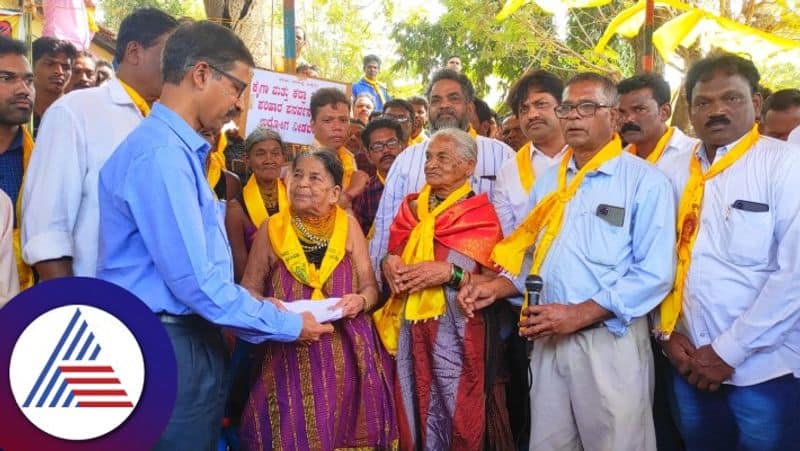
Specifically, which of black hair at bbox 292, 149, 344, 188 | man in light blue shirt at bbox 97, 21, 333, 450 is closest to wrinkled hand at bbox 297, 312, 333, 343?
man in light blue shirt at bbox 97, 21, 333, 450

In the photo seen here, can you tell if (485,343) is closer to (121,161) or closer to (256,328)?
(256,328)

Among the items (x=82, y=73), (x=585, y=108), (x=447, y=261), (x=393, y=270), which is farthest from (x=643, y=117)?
(x=82, y=73)

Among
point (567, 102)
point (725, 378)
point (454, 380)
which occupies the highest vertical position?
point (567, 102)

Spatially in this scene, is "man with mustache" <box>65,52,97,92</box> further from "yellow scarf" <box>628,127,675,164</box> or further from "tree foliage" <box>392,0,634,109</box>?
"tree foliage" <box>392,0,634,109</box>

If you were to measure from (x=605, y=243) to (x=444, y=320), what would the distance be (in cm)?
96

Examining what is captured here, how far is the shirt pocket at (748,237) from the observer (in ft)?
9.61

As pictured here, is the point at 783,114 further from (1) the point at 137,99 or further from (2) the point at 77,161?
(2) the point at 77,161

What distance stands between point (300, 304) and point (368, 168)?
2.28 meters

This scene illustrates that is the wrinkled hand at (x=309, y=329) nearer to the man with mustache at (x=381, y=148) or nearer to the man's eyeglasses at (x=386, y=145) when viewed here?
the man with mustache at (x=381, y=148)

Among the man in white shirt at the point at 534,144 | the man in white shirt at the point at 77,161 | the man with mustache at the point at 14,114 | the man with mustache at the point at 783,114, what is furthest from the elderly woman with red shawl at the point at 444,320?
the man with mustache at the point at 783,114

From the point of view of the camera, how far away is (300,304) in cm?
335

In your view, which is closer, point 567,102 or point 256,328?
point 256,328

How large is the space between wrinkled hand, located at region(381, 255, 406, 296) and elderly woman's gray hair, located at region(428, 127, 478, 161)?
2.12 ft

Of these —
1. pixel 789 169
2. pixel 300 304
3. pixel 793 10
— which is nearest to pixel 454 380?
pixel 300 304
